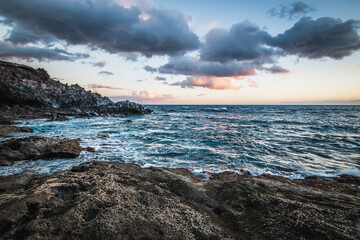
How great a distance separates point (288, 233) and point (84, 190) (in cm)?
373

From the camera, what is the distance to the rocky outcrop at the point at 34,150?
22.3ft

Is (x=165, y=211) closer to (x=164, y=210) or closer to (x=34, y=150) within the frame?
(x=164, y=210)

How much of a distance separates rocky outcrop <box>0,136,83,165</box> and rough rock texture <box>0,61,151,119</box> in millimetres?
21025

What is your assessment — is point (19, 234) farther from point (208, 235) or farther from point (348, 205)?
point (348, 205)

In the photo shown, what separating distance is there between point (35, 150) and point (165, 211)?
7.76 metres

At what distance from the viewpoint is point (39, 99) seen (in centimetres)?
2961

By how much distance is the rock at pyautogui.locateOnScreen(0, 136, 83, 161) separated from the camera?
22.5ft

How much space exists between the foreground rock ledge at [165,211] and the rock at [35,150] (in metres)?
3.69

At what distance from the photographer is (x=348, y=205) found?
3.37 m

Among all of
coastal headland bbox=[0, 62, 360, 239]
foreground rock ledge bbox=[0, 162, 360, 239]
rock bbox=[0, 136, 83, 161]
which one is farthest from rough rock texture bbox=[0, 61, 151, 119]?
foreground rock ledge bbox=[0, 162, 360, 239]

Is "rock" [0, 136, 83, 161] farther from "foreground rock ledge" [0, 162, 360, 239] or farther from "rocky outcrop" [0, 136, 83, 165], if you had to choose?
"foreground rock ledge" [0, 162, 360, 239]

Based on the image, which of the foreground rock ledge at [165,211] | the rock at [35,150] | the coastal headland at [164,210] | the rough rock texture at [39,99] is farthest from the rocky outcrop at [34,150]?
the rough rock texture at [39,99]

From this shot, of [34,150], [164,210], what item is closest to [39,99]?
[34,150]

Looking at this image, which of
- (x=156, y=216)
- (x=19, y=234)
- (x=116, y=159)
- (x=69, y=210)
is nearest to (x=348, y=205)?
(x=156, y=216)
